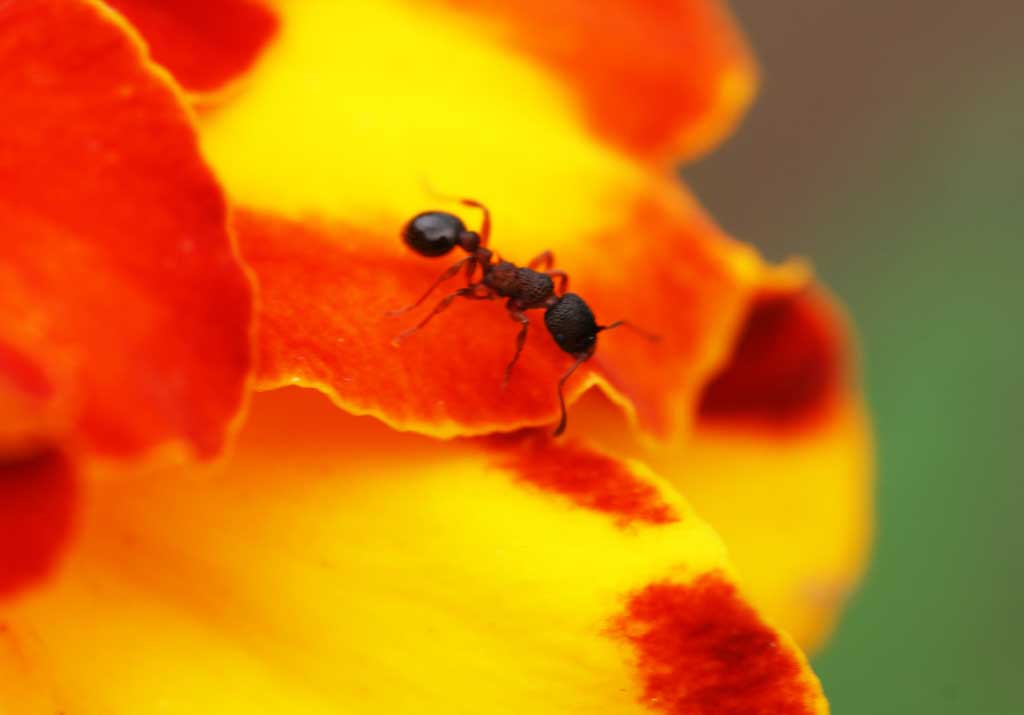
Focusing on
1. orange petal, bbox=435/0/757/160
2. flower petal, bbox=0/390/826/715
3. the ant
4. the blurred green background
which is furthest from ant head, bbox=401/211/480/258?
the blurred green background

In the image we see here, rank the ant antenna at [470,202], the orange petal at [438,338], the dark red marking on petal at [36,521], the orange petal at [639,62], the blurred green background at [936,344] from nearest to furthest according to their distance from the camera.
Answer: the dark red marking on petal at [36,521], the orange petal at [438,338], the ant antenna at [470,202], the orange petal at [639,62], the blurred green background at [936,344]

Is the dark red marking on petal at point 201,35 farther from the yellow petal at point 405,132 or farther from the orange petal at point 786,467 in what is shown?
the orange petal at point 786,467

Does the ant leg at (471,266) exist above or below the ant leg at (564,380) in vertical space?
below

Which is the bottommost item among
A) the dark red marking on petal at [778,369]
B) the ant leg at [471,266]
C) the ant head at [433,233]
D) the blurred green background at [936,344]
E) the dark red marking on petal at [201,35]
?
the blurred green background at [936,344]

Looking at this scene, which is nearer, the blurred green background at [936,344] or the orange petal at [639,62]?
the orange petal at [639,62]

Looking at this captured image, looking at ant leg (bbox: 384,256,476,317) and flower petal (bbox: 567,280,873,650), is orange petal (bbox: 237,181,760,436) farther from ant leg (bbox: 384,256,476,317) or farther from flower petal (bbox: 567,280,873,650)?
flower petal (bbox: 567,280,873,650)

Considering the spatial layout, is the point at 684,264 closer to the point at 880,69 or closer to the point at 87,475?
the point at 87,475

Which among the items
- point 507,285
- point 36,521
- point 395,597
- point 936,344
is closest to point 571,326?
point 507,285

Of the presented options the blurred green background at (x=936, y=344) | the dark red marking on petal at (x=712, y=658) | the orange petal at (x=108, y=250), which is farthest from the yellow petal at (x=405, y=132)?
the blurred green background at (x=936, y=344)
